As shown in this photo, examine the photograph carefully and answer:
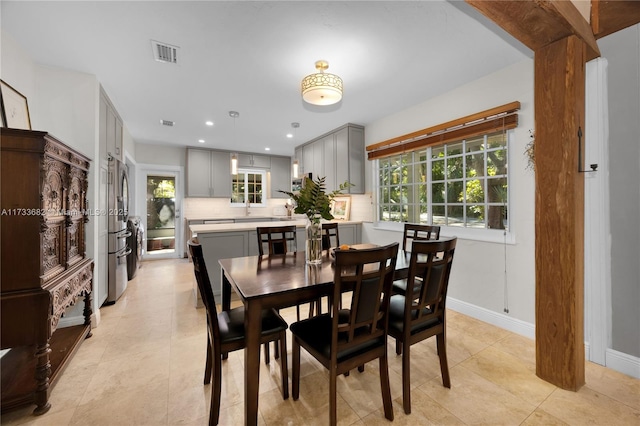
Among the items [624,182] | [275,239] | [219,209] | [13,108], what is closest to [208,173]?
[219,209]

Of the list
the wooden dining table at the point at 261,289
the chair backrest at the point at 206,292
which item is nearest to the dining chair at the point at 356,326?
the wooden dining table at the point at 261,289

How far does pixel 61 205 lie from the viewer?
6.26ft


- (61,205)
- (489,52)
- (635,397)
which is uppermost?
(489,52)

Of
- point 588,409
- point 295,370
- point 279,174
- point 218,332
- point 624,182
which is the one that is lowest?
point 588,409

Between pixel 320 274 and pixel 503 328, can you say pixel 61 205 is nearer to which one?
pixel 320 274

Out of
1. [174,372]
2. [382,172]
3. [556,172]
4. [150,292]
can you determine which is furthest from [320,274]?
[150,292]

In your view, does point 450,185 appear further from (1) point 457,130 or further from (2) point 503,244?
(2) point 503,244

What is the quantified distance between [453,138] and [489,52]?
0.87 meters

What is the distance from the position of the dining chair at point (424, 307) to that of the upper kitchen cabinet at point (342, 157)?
2.36m

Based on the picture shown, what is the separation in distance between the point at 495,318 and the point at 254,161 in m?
5.61

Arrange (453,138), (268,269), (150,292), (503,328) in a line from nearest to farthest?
1. (268,269)
2. (503,328)
3. (453,138)
4. (150,292)

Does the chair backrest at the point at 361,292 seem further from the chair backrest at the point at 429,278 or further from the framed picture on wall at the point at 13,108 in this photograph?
the framed picture on wall at the point at 13,108

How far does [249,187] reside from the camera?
6.68 meters

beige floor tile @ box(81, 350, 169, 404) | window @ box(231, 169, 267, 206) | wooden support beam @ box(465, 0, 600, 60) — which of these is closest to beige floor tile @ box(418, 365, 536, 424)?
beige floor tile @ box(81, 350, 169, 404)
